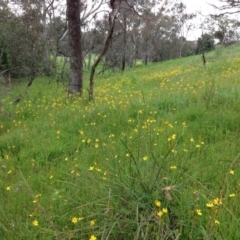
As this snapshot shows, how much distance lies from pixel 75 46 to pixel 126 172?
5671 mm

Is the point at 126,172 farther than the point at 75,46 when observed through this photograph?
No

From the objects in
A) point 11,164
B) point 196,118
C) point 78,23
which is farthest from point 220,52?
point 11,164

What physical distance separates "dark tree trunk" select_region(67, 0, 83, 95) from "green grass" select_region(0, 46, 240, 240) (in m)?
2.04

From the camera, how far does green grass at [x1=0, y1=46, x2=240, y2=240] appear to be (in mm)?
1944

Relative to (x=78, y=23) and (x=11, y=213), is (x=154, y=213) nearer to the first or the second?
(x=11, y=213)

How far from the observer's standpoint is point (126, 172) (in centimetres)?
245

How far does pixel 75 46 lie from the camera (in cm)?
752

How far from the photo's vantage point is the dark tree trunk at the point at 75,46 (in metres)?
7.42

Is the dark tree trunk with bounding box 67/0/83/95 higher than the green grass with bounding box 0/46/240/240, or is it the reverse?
the dark tree trunk with bounding box 67/0/83/95

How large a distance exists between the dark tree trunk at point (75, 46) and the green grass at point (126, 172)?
2.04 m

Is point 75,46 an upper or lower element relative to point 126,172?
upper

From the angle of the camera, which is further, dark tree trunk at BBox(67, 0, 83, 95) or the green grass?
dark tree trunk at BBox(67, 0, 83, 95)

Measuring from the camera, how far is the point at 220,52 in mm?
19531

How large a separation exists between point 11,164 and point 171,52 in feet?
155
